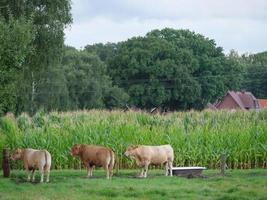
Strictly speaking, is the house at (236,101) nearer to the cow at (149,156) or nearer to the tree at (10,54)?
the cow at (149,156)

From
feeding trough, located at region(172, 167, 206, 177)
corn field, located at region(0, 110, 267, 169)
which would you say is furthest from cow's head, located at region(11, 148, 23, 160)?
feeding trough, located at region(172, 167, 206, 177)

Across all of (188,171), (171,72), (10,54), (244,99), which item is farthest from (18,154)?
(244,99)

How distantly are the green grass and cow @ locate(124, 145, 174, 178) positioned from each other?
44 cm

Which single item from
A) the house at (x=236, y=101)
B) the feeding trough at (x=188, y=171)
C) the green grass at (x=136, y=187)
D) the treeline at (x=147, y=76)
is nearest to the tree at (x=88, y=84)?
the treeline at (x=147, y=76)

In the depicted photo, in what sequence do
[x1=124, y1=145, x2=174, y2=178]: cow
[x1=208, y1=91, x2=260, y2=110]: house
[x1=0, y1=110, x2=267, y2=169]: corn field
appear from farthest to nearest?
[x1=208, y1=91, x2=260, y2=110]: house, [x1=0, y1=110, x2=267, y2=169]: corn field, [x1=124, y1=145, x2=174, y2=178]: cow

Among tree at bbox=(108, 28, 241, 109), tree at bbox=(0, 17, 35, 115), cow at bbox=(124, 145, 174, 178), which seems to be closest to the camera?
tree at bbox=(0, 17, 35, 115)

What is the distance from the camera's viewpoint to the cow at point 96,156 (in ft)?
56.7

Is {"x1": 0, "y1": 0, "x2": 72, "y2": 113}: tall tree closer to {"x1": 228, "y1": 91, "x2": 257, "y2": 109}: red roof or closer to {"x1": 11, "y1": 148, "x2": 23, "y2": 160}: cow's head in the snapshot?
{"x1": 11, "y1": 148, "x2": 23, "y2": 160}: cow's head

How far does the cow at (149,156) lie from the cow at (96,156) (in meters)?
0.77

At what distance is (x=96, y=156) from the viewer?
17453 mm

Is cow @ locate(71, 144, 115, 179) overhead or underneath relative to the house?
underneath

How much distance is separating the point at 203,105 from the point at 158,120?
55.2 metres

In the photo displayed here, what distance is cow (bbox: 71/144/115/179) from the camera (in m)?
17.3

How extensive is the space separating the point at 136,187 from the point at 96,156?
9.52 ft
